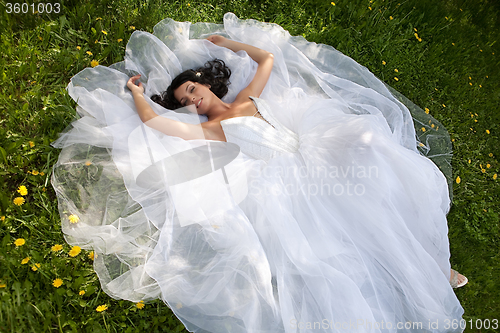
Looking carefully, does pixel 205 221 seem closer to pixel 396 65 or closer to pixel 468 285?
pixel 468 285

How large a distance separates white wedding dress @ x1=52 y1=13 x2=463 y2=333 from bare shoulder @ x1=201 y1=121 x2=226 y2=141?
8cm

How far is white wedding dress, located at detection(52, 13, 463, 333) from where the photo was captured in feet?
6.69

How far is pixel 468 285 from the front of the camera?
2963mm

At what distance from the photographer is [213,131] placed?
9.45 feet

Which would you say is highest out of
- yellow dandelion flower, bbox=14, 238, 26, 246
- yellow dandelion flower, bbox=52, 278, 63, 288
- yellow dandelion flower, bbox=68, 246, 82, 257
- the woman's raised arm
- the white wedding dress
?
the woman's raised arm

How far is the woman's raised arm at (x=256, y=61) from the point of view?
3189 millimetres

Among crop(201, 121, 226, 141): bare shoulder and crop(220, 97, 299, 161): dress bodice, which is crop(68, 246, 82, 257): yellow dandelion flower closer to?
crop(201, 121, 226, 141): bare shoulder

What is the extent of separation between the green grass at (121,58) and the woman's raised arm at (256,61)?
52 cm

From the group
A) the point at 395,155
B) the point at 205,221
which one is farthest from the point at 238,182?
the point at 395,155

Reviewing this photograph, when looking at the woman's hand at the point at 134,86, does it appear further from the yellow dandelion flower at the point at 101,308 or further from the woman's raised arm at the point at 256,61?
the yellow dandelion flower at the point at 101,308

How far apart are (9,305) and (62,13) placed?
8.42 feet

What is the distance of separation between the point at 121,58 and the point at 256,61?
128 cm

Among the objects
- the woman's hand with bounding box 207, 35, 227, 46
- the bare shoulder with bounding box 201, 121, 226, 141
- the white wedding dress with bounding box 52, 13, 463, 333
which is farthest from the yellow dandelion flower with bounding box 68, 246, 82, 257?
the woman's hand with bounding box 207, 35, 227, 46

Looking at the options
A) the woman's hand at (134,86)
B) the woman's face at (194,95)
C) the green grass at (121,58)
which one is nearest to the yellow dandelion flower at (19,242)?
the green grass at (121,58)
